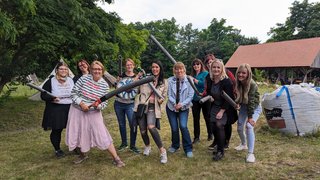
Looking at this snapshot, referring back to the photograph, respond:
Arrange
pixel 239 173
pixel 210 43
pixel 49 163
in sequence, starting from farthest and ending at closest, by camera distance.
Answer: pixel 210 43 < pixel 49 163 < pixel 239 173

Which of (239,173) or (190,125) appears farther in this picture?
(190,125)

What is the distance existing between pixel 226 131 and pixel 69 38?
184 inches

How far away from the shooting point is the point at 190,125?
8.16m

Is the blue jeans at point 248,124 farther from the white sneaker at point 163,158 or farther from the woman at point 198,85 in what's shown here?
the white sneaker at point 163,158

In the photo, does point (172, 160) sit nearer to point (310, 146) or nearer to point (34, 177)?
point (34, 177)

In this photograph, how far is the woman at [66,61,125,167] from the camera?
466cm

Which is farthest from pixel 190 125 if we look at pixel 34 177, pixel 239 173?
pixel 34 177

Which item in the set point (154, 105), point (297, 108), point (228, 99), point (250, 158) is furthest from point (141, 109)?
point (297, 108)

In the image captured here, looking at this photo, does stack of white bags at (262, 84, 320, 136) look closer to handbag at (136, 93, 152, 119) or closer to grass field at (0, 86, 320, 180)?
grass field at (0, 86, 320, 180)

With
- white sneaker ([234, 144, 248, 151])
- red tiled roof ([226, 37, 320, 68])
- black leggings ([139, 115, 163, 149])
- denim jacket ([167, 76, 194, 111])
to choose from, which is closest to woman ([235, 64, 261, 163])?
white sneaker ([234, 144, 248, 151])

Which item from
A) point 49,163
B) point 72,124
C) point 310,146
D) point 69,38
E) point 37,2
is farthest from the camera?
point 69,38

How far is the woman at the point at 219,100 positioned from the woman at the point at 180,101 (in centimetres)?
41

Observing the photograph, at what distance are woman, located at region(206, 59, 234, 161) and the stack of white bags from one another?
197 cm

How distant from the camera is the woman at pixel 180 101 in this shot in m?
Answer: 5.08
